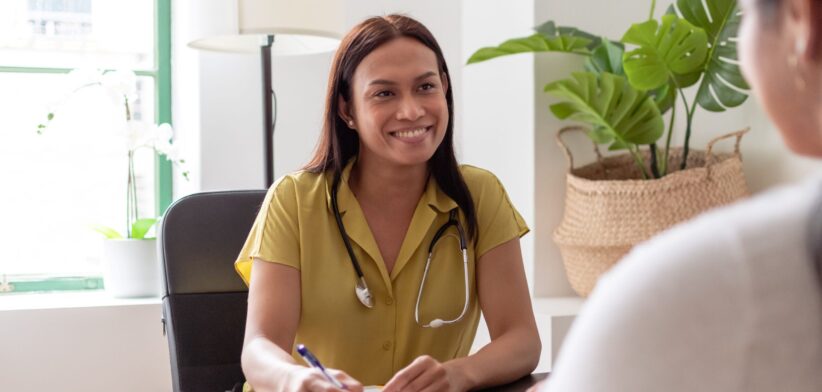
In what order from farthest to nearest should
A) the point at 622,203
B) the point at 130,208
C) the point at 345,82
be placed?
the point at 130,208, the point at 622,203, the point at 345,82

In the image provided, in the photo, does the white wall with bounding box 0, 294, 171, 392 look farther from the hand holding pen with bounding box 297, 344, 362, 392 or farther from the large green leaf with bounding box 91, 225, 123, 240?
the hand holding pen with bounding box 297, 344, 362, 392

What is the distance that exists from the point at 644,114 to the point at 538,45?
365 millimetres

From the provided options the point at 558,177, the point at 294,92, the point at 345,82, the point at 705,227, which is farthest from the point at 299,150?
the point at 705,227

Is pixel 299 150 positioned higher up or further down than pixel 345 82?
further down

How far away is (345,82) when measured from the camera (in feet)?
6.01

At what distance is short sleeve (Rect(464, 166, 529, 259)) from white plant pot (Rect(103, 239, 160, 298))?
144 centimetres

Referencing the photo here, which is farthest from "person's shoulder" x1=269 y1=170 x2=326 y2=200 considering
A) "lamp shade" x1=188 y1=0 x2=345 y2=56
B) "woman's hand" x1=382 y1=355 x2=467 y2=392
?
"lamp shade" x1=188 y1=0 x2=345 y2=56

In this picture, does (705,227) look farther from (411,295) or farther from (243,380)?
(243,380)

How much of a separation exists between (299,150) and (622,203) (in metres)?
1.09

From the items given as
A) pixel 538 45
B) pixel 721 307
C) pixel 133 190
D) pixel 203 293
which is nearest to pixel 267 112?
pixel 133 190

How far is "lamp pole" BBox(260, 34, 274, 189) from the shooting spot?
2.75 m

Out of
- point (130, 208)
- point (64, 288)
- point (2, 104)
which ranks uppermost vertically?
point (2, 104)

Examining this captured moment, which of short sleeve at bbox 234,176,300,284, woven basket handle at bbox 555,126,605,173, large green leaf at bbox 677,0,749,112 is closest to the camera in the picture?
short sleeve at bbox 234,176,300,284

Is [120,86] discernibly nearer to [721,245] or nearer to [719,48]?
[719,48]
